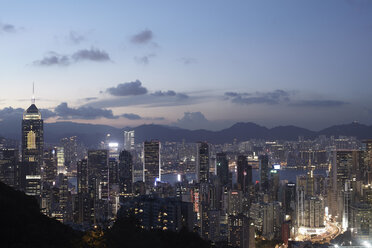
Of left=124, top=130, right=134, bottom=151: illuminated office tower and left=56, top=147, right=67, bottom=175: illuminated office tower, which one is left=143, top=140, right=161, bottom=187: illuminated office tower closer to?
left=56, top=147, right=67, bottom=175: illuminated office tower

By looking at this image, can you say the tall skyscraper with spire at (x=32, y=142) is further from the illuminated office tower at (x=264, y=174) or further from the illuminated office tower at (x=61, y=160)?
the illuminated office tower at (x=264, y=174)

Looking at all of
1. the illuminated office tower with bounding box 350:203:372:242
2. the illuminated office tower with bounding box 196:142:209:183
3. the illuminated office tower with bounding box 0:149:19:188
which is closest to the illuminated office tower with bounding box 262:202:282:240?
the illuminated office tower with bounding box 350:203:372:242

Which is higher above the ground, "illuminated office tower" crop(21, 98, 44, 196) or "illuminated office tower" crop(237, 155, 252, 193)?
"illuminated office tower" crop(21, 98, 44, 196)

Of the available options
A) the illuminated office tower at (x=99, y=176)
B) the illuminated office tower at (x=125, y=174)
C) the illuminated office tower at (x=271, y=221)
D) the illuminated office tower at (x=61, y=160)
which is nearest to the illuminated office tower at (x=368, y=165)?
the illuminated office tower at (x=271, y=221)

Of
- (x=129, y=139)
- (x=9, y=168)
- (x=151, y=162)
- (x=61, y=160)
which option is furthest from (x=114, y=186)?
(x=129, y=139)

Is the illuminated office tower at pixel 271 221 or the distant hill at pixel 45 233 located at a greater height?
the distant hill at pixel 45 233

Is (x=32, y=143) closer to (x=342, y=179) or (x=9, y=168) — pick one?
(x=9, y=168)
